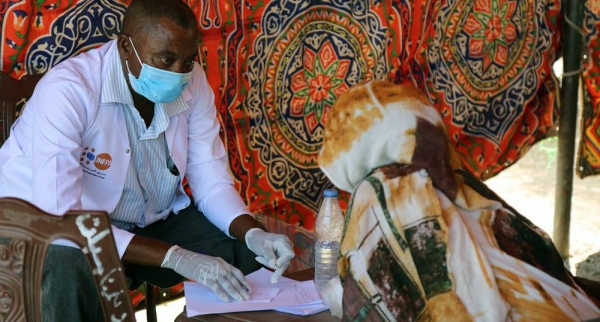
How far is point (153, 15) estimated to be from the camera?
2.39 meters

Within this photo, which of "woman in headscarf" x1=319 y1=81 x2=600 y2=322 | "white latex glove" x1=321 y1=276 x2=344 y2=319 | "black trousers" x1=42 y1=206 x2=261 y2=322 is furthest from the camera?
"black trousers" x1=42 y1=206 x2=261 y2=322

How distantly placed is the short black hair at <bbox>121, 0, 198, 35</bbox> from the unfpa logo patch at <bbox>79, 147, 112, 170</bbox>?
0.39m

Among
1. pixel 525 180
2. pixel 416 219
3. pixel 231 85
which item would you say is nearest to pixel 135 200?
pixel 231 85

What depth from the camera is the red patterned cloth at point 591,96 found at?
14.8 ft

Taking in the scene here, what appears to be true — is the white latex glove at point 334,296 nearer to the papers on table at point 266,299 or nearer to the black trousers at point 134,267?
the papers on table at point 266,299

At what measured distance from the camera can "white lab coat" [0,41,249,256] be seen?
2.26 meters

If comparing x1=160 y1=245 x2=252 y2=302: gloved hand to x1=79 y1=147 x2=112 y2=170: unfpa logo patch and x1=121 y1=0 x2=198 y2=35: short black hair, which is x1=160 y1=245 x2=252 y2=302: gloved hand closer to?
x1=79 y1=147 x2=112 y2=170: unfpa logo patch

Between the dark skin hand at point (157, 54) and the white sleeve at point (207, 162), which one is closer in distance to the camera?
the dark skin hand at point (157, 54)

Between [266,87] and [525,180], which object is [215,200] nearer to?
[266,87]

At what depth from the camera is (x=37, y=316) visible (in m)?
1.56

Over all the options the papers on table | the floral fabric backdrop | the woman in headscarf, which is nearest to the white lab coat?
the floral fabric backdrop

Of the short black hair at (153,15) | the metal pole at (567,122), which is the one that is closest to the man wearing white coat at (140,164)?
the short black hair at (153,15)

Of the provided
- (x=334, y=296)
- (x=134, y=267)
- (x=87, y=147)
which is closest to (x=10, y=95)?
(x=87, y=147)

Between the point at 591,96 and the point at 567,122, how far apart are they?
0.29m
